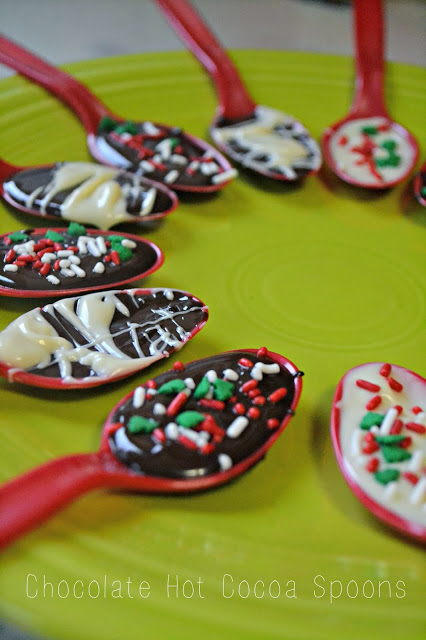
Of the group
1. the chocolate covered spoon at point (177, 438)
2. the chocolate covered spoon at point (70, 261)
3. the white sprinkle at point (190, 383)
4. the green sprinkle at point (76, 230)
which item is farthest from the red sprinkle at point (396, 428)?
the green sprinkle at point (76, 230)

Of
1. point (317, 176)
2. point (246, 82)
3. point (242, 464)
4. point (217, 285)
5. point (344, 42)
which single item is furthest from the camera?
point (344, 42)

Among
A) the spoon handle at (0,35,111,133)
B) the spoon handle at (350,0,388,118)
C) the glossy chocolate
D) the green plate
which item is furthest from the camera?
the spoon handle at (350,0,388,118)

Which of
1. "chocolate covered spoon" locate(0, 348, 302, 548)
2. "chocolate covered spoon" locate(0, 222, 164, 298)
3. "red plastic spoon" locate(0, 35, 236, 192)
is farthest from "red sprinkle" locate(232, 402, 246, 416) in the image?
"red plastic spoon" locate(0, 35, 236, 192)

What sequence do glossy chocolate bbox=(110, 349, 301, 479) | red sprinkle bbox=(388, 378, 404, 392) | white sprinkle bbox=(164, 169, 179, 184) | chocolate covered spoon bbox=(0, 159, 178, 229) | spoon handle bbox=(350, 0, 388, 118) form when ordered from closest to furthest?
glossy chocolate bbox=(110, 349, 301, 479) < red sprinkle bbox=(388, 378, 404, 392) < chocolate covered spoon bbox=(0, 159, 178, 229) < white sprinkle bbox=(164, 169, 179, 184) < spoon handle bbox=(350, 0, 388, 118)

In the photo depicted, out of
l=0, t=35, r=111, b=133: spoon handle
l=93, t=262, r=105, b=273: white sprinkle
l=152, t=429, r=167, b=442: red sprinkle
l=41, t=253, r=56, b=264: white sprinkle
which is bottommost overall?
l=152, t=429, r=167, b=442: red sprinkle

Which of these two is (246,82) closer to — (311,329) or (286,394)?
(311,329)

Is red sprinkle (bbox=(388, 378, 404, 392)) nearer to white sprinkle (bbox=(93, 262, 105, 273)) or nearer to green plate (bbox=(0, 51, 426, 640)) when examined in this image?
green plate (bbox=(0, 51, 426, 640))

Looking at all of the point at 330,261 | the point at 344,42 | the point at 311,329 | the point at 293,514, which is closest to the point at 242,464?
the point at 293,514
